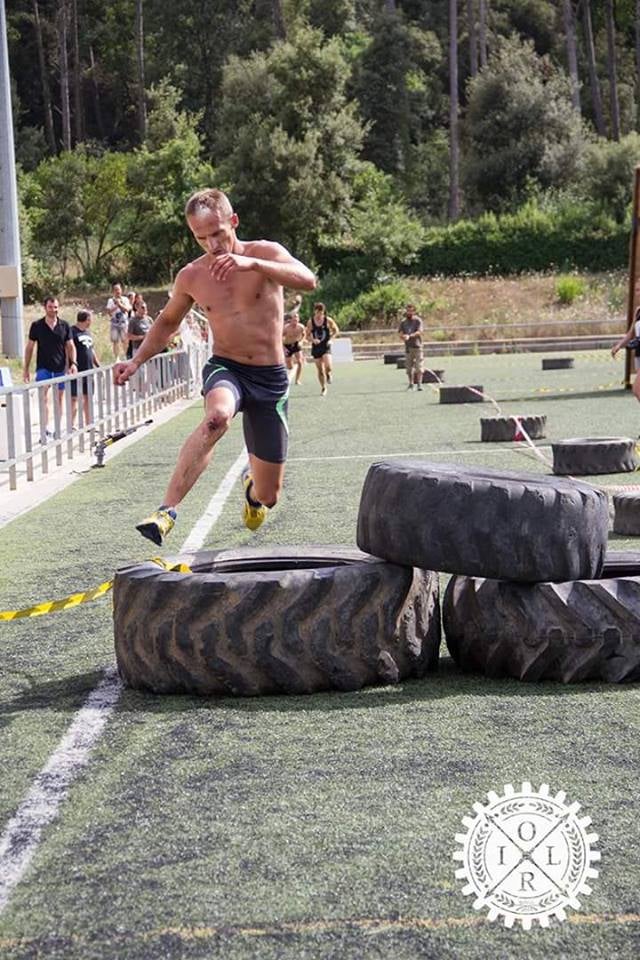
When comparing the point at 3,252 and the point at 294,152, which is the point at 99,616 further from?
the point at 294,152

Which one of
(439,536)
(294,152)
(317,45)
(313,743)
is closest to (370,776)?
(313,743)

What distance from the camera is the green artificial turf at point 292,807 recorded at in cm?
376

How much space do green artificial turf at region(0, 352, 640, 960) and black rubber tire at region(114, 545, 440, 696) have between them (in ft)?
0.35

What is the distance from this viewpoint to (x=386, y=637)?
21.0 feet

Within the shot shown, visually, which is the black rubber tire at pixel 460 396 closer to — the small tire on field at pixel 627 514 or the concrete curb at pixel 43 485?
the concrete curb at pixel 43 485

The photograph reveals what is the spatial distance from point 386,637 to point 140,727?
109cm

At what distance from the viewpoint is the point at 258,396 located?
8539mm

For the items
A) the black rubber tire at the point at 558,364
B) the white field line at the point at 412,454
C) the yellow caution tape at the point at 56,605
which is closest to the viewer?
the yellow caution tape at the point at 56,605

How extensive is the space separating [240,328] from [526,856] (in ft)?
15.3

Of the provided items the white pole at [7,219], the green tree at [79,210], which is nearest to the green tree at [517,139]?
the green tree at [79,210]

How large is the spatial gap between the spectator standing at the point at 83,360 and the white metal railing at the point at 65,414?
0.02 metres

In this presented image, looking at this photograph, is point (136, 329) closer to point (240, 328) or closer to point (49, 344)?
point (49, 344)

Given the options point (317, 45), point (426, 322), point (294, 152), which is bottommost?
point (426, 322)

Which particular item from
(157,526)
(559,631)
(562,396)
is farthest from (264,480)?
(562,396)
